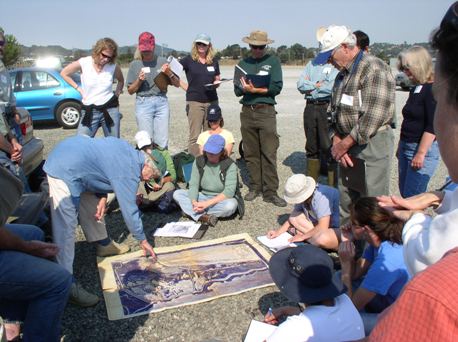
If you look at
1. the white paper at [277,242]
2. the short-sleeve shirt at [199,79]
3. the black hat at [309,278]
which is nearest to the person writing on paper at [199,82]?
the short-sleeve shirt at [199,79]

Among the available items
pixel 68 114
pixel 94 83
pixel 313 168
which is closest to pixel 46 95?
pixel 68 114

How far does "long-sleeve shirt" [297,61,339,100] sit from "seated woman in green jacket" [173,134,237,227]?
170 centimetres

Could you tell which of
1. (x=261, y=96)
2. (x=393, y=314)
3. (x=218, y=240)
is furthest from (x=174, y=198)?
(x=393, y=314)

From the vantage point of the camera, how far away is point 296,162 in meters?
6.42

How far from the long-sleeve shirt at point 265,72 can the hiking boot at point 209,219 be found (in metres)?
1.47

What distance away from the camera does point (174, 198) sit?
4312 millimetres

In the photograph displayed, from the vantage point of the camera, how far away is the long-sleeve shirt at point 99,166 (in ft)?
8.47

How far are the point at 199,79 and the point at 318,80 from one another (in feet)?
5.34

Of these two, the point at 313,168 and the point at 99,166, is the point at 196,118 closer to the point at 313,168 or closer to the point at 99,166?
the point at 313,168

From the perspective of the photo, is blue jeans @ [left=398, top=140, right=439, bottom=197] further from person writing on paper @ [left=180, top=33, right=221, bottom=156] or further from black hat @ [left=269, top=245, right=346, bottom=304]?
person writing on paper @ [left=180, top=33, right=221, bottom=156]

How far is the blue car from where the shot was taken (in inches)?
360

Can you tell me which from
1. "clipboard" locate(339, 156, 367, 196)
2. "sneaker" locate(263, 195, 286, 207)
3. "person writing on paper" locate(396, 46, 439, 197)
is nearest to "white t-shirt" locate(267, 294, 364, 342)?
"clipboard" locate(339, 156, 367, 196)

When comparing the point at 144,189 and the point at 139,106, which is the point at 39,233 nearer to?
the point at 144,189

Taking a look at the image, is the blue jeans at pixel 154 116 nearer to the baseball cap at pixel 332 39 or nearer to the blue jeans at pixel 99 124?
the blue jeans at pixel 99 124
